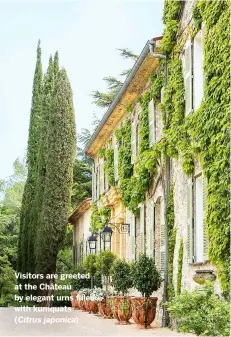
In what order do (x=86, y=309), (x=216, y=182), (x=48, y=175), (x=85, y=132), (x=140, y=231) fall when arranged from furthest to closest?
(x=85, y=132) < (x=48, y=175) < (x=86, y=309) < (x=140, y=231) < (x=216, y=182)

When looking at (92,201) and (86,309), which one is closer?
(86,309)

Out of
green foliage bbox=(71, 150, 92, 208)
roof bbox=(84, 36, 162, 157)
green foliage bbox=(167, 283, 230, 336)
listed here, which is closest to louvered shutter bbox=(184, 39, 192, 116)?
roof bbox=(84, 36, 162, 157)

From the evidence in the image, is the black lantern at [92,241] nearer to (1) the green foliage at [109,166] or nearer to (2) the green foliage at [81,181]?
(1) the green foliage at [109,166]

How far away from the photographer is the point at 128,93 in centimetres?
1978

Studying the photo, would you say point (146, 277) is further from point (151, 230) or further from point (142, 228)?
point (142, 228)

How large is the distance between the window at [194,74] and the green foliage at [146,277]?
334 cm

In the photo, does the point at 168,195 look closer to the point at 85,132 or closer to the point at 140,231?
the point at 140,231

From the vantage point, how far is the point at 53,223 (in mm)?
30312

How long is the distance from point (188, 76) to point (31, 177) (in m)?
20.9

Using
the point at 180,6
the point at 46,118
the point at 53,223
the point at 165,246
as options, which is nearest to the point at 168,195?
the point at 165,246

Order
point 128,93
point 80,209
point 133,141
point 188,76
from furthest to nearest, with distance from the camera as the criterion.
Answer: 1. point 80,209
2. point 133,141
3. point 128,93
4. point 188,76

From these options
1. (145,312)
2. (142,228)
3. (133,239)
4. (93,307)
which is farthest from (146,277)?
(93,307)

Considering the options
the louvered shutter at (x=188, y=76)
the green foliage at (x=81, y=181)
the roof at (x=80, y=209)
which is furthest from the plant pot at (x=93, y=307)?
the green foliage at (x=81, y=181)

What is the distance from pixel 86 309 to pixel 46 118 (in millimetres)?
13326
